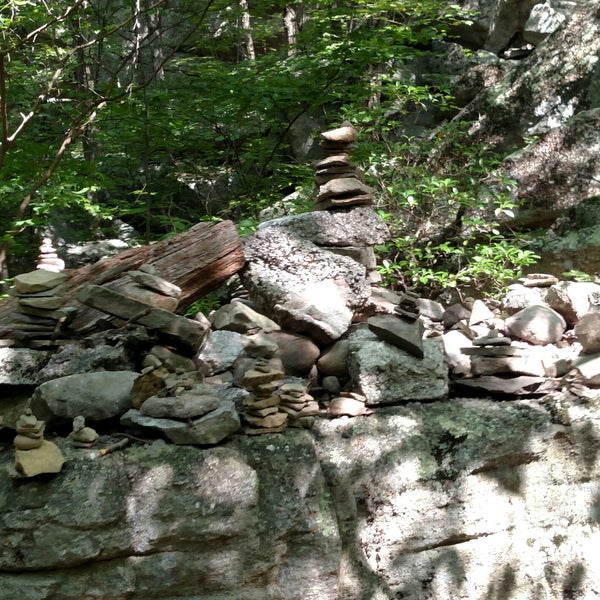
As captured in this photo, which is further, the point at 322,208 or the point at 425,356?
the point at 322,208

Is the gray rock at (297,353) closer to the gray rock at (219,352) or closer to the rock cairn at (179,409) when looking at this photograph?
the gray rock at (219,352)

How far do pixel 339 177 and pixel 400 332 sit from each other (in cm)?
142

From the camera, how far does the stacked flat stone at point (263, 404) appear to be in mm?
2830

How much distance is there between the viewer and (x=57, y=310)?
329 cm

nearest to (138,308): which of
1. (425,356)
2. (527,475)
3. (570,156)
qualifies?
(425,356)

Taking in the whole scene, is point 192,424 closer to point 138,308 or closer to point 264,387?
point 264,387

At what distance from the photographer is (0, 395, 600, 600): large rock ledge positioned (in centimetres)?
241

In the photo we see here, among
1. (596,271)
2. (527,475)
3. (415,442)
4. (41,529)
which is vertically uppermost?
(41,529)

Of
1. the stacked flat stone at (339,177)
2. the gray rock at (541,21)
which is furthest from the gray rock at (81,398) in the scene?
the gray rock at (541,21)

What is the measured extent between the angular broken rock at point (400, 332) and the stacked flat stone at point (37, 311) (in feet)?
5.40

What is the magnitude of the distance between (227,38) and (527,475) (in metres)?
6.44

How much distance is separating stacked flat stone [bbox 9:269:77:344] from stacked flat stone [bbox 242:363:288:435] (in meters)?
1.11

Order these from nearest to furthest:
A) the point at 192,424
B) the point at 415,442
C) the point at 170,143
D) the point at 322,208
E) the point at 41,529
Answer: the point at 41,529 → the point at 192,424 → the point at 415,442 → the point at 322,208 → the point at 170,143

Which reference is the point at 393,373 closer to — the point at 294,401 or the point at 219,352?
the point at 294,401
